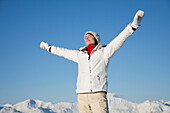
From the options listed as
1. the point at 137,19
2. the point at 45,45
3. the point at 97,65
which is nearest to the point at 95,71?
the point at 97,65

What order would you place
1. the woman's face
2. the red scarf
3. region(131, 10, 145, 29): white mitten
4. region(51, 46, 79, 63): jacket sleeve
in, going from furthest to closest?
region(51, 46, 79, 63): jacket sleeve < the woman's face < the red scarf < region(131, 10, 145, 29): white mitten

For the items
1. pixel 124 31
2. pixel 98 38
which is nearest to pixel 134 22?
pixel 124 31

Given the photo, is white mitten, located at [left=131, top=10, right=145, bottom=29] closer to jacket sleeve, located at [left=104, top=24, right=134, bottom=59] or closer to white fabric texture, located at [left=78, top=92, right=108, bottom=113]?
jacket sleeve, located at [left=104, top=24, right=134, bottom=59]

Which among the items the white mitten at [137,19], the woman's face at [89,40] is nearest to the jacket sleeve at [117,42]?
the white mitten at [137,19]

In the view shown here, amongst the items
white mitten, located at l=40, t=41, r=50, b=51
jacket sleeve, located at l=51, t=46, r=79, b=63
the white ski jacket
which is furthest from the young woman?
white mitten, located at l=40, t=41, r=50, b=51

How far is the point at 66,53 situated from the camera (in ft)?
22.2

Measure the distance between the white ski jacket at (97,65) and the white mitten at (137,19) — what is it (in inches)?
5.1

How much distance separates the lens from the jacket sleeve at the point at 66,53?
6625 mm

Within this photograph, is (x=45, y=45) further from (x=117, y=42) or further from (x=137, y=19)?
(x=137, y=19)

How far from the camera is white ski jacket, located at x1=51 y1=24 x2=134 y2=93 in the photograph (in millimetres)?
5828

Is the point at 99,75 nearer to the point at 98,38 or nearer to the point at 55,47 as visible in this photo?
the point at 98,38

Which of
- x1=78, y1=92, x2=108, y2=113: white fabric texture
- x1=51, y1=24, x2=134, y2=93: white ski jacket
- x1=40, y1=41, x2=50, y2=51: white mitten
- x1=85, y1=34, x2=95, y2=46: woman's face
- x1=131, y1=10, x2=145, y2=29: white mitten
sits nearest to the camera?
x1=131, y1=10, x2=145, y2=29: white mitten

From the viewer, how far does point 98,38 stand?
21.3 feet

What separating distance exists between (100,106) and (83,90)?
2.05 feet
